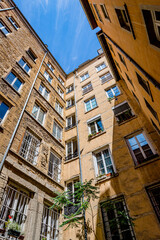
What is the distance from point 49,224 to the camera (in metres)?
8.08

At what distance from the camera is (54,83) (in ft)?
56.5

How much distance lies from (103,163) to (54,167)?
3293mm

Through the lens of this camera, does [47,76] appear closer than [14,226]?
No

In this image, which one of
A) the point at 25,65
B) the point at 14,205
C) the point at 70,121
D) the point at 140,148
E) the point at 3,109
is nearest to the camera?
the point at 14,205

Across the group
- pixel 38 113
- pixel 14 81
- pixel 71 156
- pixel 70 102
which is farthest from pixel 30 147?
pixel 70 102

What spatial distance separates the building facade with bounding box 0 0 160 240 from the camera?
7086mm

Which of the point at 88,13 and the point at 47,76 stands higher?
the point at 88,13

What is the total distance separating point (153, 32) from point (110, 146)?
23.6ft

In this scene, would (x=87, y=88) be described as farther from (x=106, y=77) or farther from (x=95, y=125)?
(x=95, y=125)

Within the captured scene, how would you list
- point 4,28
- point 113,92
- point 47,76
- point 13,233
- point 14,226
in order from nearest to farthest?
point 13,233
point 14,226
point 4,28
point 113,92
point 47,76

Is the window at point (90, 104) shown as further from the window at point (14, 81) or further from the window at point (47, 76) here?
the window at point (14, 81)

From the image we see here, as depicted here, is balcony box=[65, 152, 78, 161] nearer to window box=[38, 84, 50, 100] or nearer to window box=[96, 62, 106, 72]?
window box=[38, 84, 50, 100]

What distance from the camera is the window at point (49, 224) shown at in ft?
25.0

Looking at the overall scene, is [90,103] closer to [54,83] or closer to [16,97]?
[54,83]
